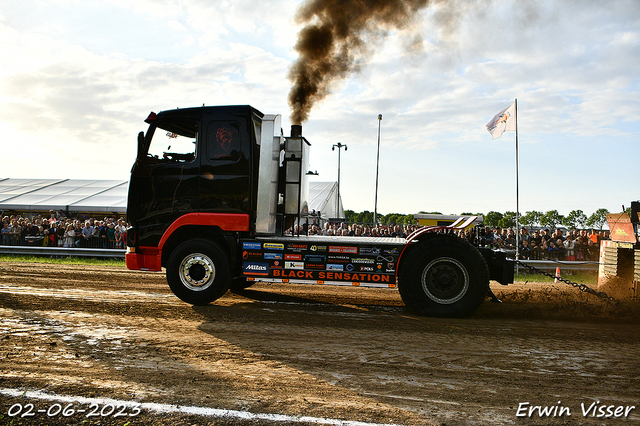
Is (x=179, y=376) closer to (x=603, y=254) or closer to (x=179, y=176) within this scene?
(x=179, y=176)

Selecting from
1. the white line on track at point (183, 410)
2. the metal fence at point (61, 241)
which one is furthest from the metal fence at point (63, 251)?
the white line on track at point (183, 410)

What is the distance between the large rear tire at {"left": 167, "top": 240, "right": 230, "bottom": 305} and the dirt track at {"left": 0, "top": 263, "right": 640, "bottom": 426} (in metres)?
0.28

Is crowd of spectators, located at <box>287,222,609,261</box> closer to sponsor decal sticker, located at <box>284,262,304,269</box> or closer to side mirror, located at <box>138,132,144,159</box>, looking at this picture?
sponsor decal sticker, located at <box>284,262,304,269</box>

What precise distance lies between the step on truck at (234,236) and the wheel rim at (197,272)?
0.02 metres

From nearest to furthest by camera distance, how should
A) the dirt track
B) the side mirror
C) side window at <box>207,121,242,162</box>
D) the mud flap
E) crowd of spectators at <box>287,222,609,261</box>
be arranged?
the dirt track
the mud flap
side window at <box>207,121,242,162</box>
the side mirror
crowd of spectators at <box>287,222,609,261</box>

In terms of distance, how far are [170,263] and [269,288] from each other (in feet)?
9.83

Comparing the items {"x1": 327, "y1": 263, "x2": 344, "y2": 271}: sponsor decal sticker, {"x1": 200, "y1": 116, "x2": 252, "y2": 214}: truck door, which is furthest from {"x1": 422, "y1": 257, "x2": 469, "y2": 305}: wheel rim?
{"x1": 200, "y1": 116, "x2": 252, "y2": 214}: truck door

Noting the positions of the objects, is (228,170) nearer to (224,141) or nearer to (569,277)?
(224,141)

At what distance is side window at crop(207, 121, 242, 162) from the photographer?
7.42 meters

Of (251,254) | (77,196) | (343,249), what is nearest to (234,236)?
(251,254)

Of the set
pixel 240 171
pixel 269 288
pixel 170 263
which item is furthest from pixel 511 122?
pixel 170 263

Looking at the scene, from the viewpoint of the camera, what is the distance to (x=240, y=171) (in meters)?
7.38

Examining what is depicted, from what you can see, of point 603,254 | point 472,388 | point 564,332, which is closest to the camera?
point 472,388

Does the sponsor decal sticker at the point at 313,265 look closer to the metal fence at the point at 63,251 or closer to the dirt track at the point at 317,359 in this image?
the dirt track at the point at 317,359
